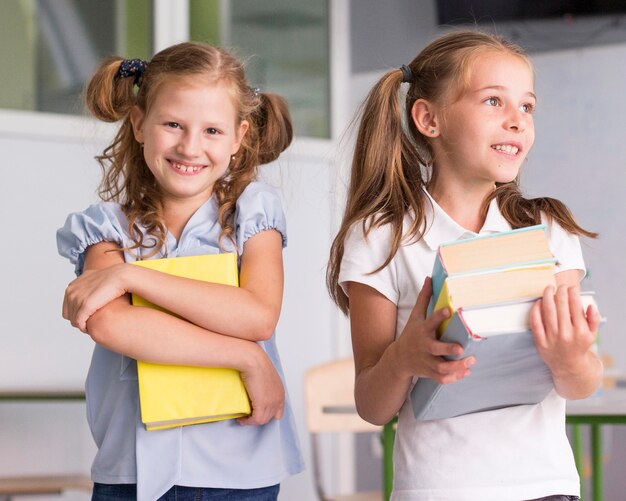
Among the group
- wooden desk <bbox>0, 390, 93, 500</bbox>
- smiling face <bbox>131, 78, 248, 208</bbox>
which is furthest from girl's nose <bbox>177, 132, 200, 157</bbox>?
wooden desk <bbox>0, 390, 93, 500</bbox>

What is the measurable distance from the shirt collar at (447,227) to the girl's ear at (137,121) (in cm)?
48

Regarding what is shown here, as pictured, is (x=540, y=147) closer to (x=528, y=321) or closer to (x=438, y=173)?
(x=438, y=173)

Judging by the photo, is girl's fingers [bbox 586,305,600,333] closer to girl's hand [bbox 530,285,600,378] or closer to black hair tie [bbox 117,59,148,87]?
girl's hand [bbox 530,285,600,378]

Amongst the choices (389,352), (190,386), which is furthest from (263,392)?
(389,352)

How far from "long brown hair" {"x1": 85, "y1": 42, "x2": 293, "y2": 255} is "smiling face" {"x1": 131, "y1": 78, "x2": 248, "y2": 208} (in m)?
0.03

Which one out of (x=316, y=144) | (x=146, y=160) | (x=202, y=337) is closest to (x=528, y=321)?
(x=202, y=337)

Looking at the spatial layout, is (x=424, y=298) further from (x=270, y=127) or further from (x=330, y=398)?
(x=330, y=398)

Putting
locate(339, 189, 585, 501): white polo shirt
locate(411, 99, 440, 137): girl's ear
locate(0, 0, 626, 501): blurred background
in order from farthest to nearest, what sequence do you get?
1. locate(0, 0, 626, 501): blurred background
2. locate(411, 99, 440, 137): girl's ear
3. locate(339, 189, 585, 501): white polo shirt

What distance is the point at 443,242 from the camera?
1.30 metres

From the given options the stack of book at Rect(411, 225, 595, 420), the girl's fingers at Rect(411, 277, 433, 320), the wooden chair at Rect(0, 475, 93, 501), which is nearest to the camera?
the stack of book at Rect(411, 225, 595, 420)

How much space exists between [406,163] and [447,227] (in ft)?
0.50

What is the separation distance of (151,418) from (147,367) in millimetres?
71

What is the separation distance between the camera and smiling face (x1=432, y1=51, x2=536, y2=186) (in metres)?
1.33

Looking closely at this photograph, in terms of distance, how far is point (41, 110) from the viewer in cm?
334
